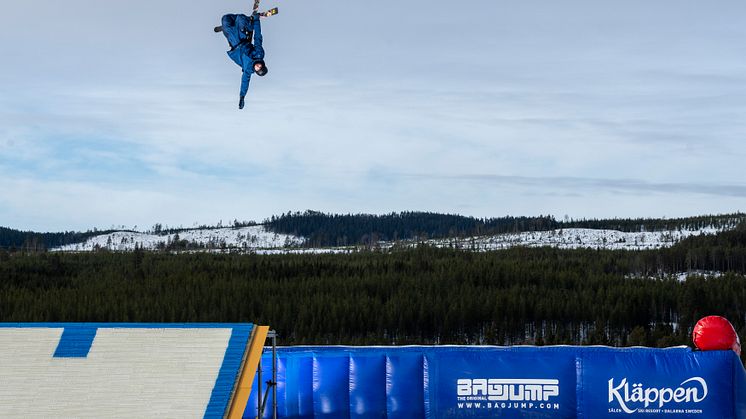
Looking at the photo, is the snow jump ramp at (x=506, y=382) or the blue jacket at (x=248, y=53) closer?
the blue jacket at (x=248, y=53)

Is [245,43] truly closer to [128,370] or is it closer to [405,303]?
[128,370]

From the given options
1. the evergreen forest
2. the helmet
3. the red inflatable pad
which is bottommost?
the evergreen forest

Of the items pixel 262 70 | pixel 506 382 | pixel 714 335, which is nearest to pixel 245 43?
pixel 262 70

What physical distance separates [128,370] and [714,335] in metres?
13.9

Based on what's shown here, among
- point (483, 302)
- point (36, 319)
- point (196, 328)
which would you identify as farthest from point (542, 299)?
point (196, 328)

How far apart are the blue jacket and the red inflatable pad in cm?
1293

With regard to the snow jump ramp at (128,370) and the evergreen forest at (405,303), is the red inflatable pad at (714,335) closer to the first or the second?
the snow jump ramp at (128,370)

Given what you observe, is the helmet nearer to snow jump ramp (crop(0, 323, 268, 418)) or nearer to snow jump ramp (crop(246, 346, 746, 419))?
snow jump ramp (crop(0, 323, 268, 418))

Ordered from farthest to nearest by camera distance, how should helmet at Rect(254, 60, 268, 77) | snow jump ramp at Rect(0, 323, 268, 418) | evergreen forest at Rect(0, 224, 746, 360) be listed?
1. evergreen forest at Rect(0, 224, 746, 360)
2. snow jump ramp at Rect(0, 323, 268, 418)
3. helmet at Rect(254, 60, 268, 77)

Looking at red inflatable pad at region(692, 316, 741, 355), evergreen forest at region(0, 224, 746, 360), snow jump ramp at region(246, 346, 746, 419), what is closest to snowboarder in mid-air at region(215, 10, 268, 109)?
snow jump ramp at region(246, 346, 746, 419)

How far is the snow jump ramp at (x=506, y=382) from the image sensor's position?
19.8m

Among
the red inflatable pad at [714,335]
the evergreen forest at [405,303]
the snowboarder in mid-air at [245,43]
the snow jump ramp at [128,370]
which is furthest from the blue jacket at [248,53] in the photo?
the evergreen forest at [405,303]

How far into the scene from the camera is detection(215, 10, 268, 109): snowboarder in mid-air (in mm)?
13242

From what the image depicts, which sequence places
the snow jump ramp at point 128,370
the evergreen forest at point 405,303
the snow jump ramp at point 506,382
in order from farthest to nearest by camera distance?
the evergreen forest at point 405,303 → the snow jump ramp at point 506,382 → the snow jump ramp at point 128,370
